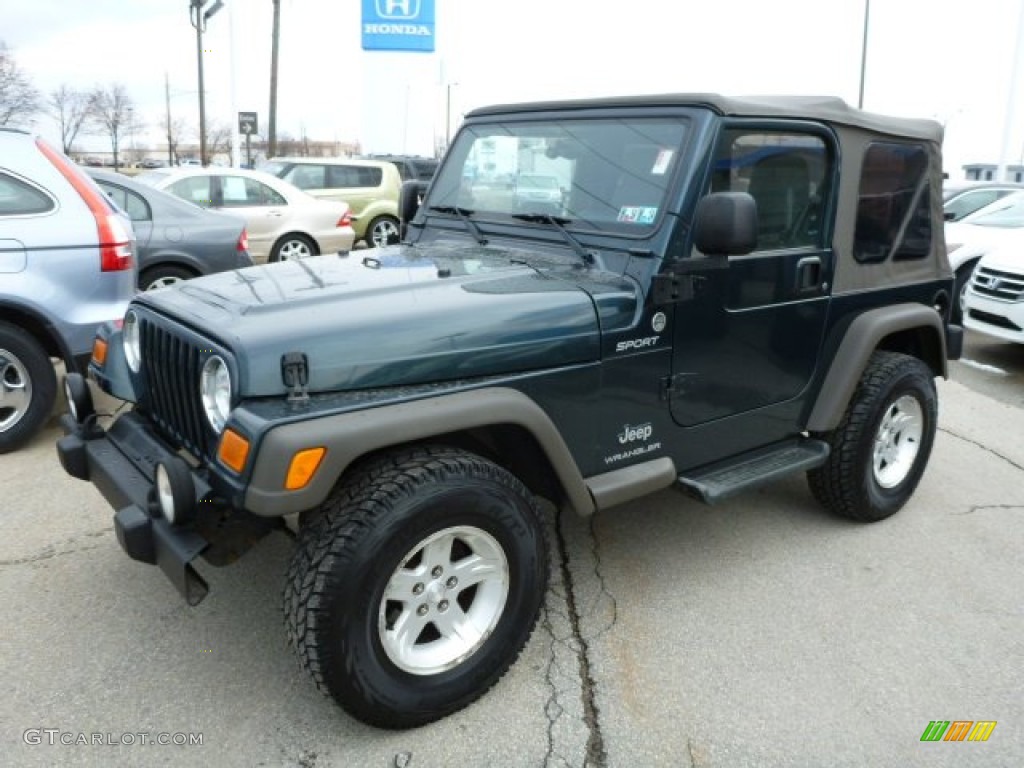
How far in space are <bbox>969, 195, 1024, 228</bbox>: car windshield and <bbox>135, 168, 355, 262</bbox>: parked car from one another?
7928 mm

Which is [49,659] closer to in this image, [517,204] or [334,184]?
[517,204]

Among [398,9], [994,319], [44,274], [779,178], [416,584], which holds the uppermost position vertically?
[398,9]

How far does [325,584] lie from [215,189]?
30.5 feet

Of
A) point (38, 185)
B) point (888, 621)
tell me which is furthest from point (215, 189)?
point (888, 621)

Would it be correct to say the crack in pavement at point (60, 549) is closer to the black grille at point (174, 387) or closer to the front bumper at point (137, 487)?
→ the front bumper at point (137, 487)

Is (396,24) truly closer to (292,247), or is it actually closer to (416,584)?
(292,247)

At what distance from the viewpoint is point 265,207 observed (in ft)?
35.4

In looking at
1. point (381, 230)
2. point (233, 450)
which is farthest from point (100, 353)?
point (381, 230)

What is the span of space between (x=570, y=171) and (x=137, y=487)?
2035 mm

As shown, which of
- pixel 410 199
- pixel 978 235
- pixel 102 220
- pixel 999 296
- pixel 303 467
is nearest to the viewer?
pixel 303 467

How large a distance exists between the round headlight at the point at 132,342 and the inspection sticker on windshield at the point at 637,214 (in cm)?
188

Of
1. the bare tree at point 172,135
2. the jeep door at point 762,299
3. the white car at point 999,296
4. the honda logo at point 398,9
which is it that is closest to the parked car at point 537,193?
the jeep door at point 762,299

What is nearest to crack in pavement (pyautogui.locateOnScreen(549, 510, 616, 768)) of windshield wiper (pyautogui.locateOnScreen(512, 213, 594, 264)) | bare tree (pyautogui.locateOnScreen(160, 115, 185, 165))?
windshield wiper (pyautogui.locateOnScreen(512, 213, 594, 264))

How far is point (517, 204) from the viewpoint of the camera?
11.8 feet
